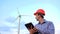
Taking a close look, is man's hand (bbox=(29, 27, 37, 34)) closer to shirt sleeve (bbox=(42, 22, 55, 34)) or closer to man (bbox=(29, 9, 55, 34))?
man (bbox=(29, 9, 55, 34))

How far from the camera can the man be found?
233 inches

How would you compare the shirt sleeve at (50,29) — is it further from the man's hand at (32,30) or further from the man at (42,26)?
the man's hand at (32,30)

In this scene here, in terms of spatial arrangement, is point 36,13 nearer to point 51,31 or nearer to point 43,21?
point 43,21

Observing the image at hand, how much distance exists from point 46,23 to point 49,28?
236 mm

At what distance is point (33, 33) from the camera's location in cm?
588

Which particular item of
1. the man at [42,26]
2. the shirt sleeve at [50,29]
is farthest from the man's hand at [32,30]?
the shirt sleeve at [50,29]

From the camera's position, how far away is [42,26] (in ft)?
20.1

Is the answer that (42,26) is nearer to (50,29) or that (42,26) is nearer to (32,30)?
(50,29)

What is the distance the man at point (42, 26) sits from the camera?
5.91 meters

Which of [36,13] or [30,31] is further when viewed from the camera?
[36,13]

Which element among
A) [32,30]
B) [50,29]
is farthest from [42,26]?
[32,30]

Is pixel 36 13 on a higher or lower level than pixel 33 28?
higher

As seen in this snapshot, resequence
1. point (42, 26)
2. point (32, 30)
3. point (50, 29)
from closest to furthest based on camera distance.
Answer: point (32, 30) < point (50, 29) < point (42, 26)

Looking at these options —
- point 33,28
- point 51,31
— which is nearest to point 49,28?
point 51,31
